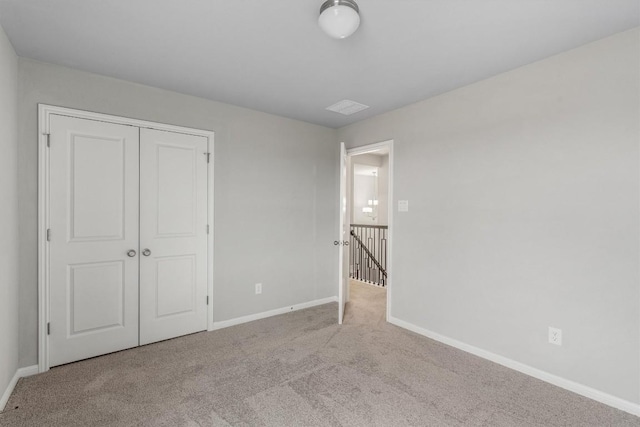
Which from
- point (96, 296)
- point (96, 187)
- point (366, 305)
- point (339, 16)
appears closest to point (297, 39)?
point (339, 16)

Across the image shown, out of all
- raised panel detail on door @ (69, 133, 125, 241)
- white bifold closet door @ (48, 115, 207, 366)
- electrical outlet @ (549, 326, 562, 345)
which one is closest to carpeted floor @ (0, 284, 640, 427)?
white bifold closet door @ (48, 115, 207, 366)

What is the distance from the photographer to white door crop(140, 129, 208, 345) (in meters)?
2.95

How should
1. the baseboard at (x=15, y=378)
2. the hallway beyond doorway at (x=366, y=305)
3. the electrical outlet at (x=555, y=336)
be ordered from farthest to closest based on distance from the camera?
1. the hallway beyond doorway at (x=366, y=305)
2. the electrical outlet at (x=555, y=336)
3. the baseboard at (x=15, y=378)

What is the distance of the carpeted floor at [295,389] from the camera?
193 cm

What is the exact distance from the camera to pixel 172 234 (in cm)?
310

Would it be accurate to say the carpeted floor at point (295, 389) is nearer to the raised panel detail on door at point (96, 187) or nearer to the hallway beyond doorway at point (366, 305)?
the hallway beyond doorway at point (366, 305)

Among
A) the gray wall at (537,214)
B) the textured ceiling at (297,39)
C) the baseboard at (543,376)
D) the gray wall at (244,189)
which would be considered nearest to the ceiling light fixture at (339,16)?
the textured ceiling at (297,39)

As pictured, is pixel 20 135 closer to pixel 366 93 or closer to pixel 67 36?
pixel 67 36

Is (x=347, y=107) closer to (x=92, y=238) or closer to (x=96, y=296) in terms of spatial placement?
(x=92, y=238)

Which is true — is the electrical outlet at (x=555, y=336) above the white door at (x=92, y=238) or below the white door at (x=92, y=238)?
below

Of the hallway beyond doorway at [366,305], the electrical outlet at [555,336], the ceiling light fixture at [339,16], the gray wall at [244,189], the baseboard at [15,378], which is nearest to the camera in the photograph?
the ceiling light fixture at [339,16]

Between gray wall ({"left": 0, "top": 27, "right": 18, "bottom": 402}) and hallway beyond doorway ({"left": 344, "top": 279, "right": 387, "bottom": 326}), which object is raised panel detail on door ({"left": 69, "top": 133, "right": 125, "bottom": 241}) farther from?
hallway beyond doorway ({"left": 344, "top": 279, "right": 387, "bottom": 326})

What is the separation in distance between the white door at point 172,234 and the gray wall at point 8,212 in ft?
2.78

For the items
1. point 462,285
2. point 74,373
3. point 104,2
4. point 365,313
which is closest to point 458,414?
point 462,285
